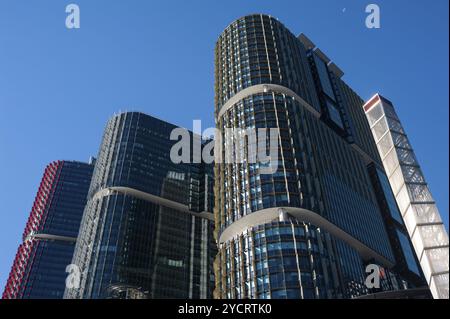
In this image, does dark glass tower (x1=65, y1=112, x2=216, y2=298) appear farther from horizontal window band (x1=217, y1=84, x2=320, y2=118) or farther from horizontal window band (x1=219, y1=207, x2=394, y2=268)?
horizontal window band (x1=217, y1=84, x2=320, y2=118)

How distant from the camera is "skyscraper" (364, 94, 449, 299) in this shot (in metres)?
45.4

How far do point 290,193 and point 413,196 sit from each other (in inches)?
2945

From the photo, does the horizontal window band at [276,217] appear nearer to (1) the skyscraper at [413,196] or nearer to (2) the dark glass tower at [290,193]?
(2) the dark glass tower at [290,193]

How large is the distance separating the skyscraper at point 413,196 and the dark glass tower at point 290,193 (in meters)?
57.2

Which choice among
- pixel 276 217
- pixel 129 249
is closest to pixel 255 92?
pixel 276 217

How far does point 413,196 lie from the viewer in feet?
169

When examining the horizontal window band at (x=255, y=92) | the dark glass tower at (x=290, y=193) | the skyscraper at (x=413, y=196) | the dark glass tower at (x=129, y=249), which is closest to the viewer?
the skyscraper at (x=413, y=196)

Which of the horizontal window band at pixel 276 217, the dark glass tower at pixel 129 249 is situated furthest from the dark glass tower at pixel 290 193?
the dark glass tower at pixel 129 249

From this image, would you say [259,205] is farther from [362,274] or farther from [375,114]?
[375,114]

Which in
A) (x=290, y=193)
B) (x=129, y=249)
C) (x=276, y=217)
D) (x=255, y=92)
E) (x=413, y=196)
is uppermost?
(x=255, y=92)

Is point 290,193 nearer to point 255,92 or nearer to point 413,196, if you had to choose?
point 255,92

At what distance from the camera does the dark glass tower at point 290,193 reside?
116m

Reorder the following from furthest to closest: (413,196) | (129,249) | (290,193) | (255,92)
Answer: (129,249), (255,92), (290,193), (413,196)
